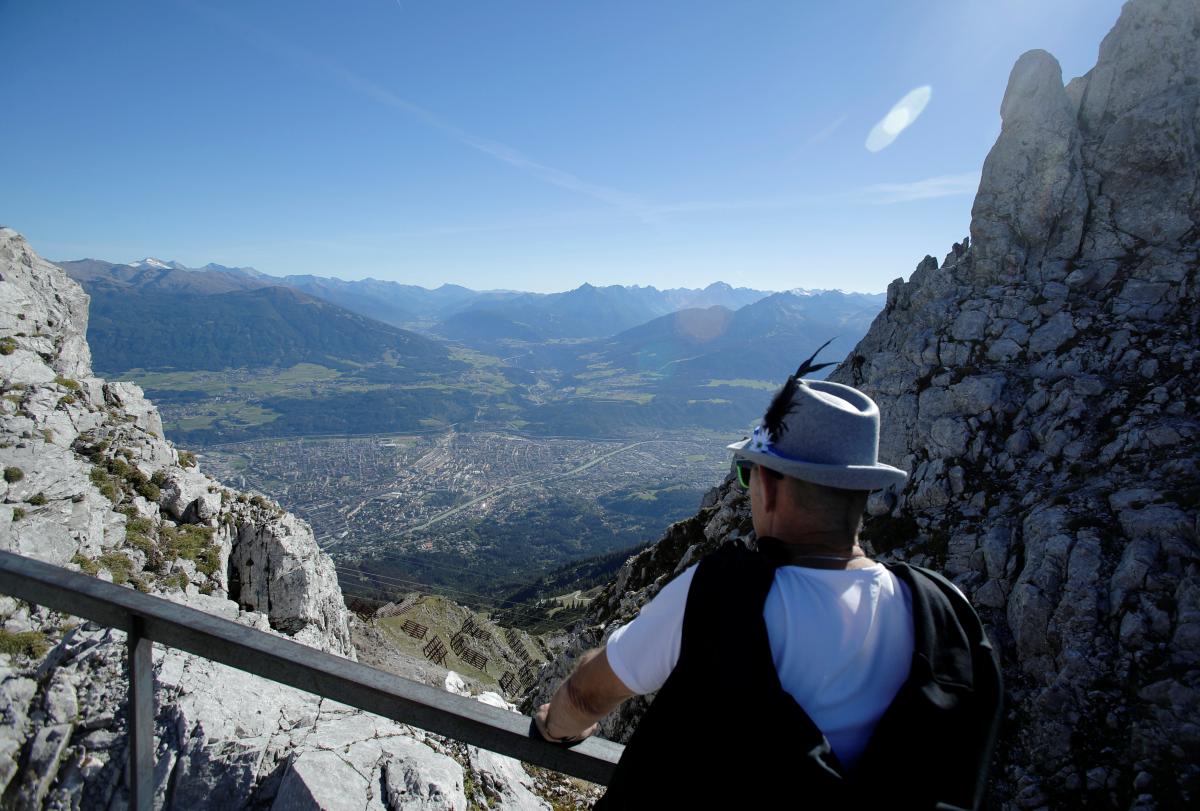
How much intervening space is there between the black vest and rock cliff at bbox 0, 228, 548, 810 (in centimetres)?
393

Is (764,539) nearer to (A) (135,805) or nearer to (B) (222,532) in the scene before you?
(A) (135,805)

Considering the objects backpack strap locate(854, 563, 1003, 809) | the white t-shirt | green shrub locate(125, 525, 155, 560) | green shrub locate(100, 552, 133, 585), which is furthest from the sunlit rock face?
green shrub locate(125, 525, 155, 560)

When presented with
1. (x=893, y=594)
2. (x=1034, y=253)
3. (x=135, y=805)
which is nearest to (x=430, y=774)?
(x=135, y=805)

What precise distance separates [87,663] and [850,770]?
25.0 feet

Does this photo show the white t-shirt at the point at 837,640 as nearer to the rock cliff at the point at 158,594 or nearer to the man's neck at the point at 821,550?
the man's neck at the point at 821,550

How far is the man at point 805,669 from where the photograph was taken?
2303mm

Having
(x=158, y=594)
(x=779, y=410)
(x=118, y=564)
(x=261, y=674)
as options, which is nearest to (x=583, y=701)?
(x=779, y=410)

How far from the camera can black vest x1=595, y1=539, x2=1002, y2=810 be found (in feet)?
7.43

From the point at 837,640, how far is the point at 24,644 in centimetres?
997

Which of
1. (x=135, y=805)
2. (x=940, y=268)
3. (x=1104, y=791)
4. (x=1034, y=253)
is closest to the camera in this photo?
(x=135, y=805)

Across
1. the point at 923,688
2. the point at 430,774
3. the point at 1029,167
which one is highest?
the point at 1029,167

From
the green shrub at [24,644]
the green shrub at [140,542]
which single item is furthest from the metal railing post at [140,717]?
the green shrub at [140,542]

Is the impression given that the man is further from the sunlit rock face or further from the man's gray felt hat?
the sunlit rock face

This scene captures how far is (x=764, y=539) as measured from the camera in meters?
3.02
